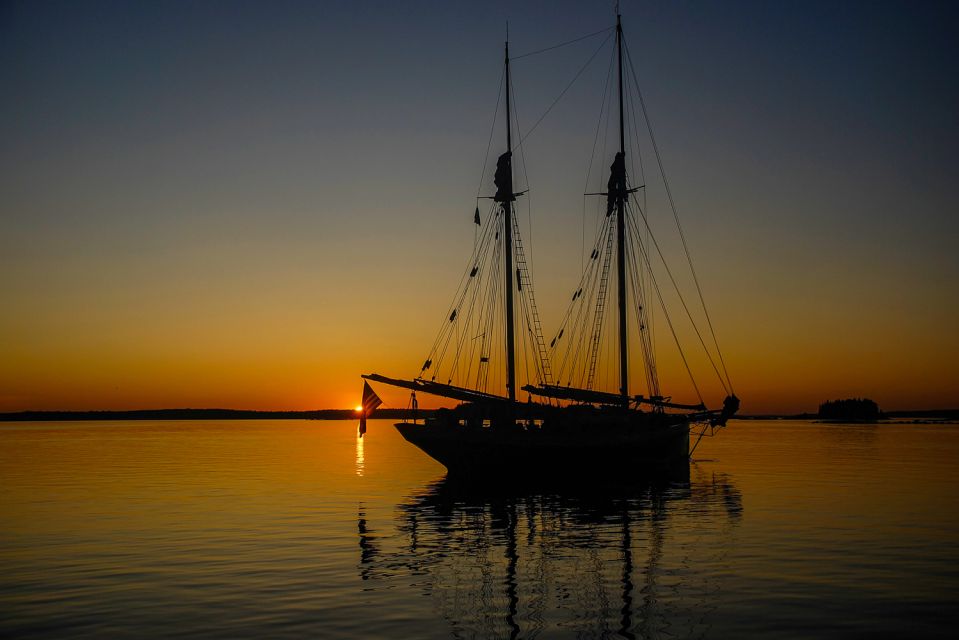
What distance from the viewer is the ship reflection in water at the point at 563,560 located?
21594 millimetres

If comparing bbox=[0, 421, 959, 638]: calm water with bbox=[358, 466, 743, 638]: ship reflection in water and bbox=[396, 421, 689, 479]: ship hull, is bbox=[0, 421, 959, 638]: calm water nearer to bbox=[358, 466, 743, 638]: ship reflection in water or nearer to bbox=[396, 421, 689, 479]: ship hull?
bbox=[358, 466, 743, 638]: ship reflection in water

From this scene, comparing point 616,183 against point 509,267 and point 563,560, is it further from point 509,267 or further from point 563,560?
point 563,560

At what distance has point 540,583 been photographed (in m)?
26.0

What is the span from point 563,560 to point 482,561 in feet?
9.38

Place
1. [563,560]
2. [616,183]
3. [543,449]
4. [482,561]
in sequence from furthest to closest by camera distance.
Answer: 1. [616,183]
2. [543,449]
3. [482,561]
4. [563,560]

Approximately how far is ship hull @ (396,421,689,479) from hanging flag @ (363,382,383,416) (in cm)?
491

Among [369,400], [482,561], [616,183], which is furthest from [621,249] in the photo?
[482,561]

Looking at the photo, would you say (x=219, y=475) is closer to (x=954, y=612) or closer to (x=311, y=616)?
(x=311, y=616)

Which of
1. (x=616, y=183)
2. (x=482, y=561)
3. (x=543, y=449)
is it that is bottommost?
(x=482, y=561)

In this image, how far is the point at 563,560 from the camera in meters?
30.0

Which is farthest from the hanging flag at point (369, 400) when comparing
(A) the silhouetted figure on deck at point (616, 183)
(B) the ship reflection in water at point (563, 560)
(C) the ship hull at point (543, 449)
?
(A) the silhouetted figure on deck at point (616, 183)

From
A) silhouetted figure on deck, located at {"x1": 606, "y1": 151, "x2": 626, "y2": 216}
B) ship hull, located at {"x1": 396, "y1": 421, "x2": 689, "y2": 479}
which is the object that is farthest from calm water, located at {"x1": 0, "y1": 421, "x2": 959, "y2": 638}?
silhouetted figure on deck, located at {"x1": 606, "y1": 151, "x2": 626, "y2": 216}

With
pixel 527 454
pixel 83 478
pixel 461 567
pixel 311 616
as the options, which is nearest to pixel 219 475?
pixel 83 478

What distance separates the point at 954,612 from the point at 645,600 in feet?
26.3
